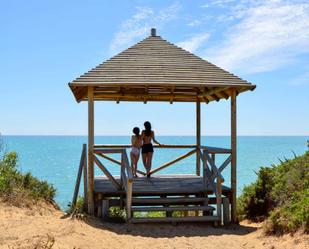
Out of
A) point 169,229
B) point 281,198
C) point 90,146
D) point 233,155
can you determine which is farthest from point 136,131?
point 281,198

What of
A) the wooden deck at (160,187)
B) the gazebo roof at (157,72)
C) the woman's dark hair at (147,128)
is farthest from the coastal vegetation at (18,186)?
the woman's dark hair at (147,128)

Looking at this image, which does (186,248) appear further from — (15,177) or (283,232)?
(15,177)

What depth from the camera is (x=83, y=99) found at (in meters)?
14.2

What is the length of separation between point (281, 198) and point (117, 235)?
393cm

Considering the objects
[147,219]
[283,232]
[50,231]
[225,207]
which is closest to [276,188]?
[225,207]

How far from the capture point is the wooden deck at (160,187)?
461 inches

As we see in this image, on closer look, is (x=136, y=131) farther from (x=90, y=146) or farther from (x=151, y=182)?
(x=90, y=146)

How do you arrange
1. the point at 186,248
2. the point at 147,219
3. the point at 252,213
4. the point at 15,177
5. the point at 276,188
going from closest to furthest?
the point at 186,248, the point at 147,219, the point at 276,188, the point at 252,213, the point at 15,177

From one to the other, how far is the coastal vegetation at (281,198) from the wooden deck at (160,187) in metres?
1.00

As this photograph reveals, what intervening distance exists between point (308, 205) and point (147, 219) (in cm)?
355

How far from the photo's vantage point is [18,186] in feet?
43.2

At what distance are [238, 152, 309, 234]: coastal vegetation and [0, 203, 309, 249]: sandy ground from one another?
310 millimetres

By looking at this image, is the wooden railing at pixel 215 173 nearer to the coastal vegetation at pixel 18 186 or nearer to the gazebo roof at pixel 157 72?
the gazebo roof at pixel 157 72

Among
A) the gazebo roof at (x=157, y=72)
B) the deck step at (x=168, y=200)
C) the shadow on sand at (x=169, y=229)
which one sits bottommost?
the shadow on sand at (x=169, y=229)
